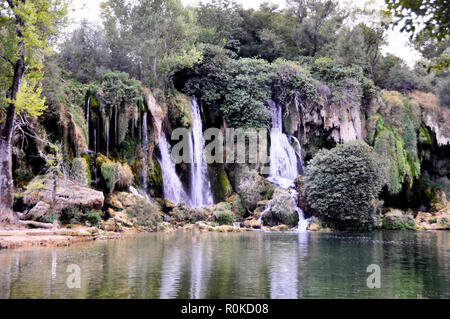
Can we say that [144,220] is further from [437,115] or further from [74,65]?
[437,115]

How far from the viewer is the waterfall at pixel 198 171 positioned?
32938 millimetres

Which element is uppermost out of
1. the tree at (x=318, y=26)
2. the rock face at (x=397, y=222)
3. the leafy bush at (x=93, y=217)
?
the tree at (x=318, y=26)

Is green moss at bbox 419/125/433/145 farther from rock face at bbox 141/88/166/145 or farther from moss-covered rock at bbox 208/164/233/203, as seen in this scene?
rock face at bbox 141/88/166/145

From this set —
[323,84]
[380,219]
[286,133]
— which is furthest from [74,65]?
[380,219]

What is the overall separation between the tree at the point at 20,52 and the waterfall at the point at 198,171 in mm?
15518

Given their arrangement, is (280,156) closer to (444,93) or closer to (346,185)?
(346,185)

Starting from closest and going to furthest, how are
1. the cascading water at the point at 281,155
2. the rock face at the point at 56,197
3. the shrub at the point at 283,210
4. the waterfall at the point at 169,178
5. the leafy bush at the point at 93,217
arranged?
1. the rock face at the point at 56,197
2. the leafy bush at the point at 93,217
3. the shrub at the point at 283,210
4. the waterfall at the point at 169,178
5. the cascading water at the point at 281,155

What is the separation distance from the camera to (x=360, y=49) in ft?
141

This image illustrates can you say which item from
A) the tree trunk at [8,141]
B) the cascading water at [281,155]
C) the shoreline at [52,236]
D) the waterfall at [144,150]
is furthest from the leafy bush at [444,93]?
the tree trunk at [8,141]

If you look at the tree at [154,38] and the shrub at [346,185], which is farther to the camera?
Result: the tree at [154,38]

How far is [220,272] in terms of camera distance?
11180mm

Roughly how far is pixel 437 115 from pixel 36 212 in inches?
1394

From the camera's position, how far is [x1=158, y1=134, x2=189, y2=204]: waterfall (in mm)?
31359

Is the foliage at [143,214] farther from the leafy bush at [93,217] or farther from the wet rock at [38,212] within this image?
the wet rock at [38,212]
